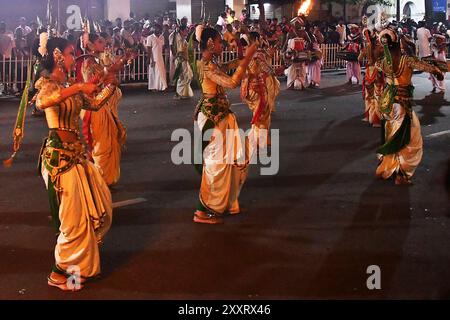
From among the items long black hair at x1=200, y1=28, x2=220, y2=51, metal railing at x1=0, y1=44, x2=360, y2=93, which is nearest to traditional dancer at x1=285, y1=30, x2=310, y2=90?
metal railing at x1=0, y1=44, x2=360, y2=93

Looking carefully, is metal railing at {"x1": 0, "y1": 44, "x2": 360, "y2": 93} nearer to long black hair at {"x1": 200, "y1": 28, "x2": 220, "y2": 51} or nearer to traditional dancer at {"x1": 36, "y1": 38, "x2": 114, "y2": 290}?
long black hair at {"x1": 200, "y1": 28, "x2": 220, "y2": 51}

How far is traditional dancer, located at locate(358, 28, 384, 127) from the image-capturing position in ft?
35.9

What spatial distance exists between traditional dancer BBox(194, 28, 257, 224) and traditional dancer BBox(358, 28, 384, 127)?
4.35 meters

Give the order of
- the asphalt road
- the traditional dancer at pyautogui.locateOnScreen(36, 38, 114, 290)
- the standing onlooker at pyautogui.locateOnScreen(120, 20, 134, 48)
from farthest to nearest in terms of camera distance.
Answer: the standing onlooker at pyautogui.locateOnScreen(120, 20, 134, 48) → the asphalt road → the traditional dancer at pyautogui.locateOnScreen(36, 38, 114, 290)

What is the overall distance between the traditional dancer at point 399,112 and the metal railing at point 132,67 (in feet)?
20.5

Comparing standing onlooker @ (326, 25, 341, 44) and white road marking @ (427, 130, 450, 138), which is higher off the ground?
standing onlooker @ (326, 25, 341, 44)

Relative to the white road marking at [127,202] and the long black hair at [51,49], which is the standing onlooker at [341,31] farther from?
the long black hair at [51,49]

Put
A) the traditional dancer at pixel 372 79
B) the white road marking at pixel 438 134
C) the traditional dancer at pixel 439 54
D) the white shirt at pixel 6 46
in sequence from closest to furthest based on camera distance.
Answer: the traditional dancer at pixel 372 79 → the white road marking at pixel 438 134 → the white shirt at pixel 6 46 → the traditional dancer at pixel 439 54

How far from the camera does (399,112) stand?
8234 millimetres

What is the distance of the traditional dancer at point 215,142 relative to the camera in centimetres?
680

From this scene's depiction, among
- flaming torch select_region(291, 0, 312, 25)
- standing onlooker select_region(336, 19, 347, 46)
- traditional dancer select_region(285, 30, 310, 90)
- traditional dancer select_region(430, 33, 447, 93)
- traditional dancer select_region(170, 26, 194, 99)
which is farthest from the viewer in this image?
standing onlooker select_region(336, 19, 347, 46)

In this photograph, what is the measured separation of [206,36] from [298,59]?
11.2 meters

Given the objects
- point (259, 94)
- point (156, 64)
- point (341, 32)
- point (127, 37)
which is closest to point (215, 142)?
point (259, 94)


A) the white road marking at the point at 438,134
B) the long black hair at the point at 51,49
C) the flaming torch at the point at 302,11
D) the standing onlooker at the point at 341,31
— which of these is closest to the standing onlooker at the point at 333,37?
the standing onlooker at the point at 341,31
